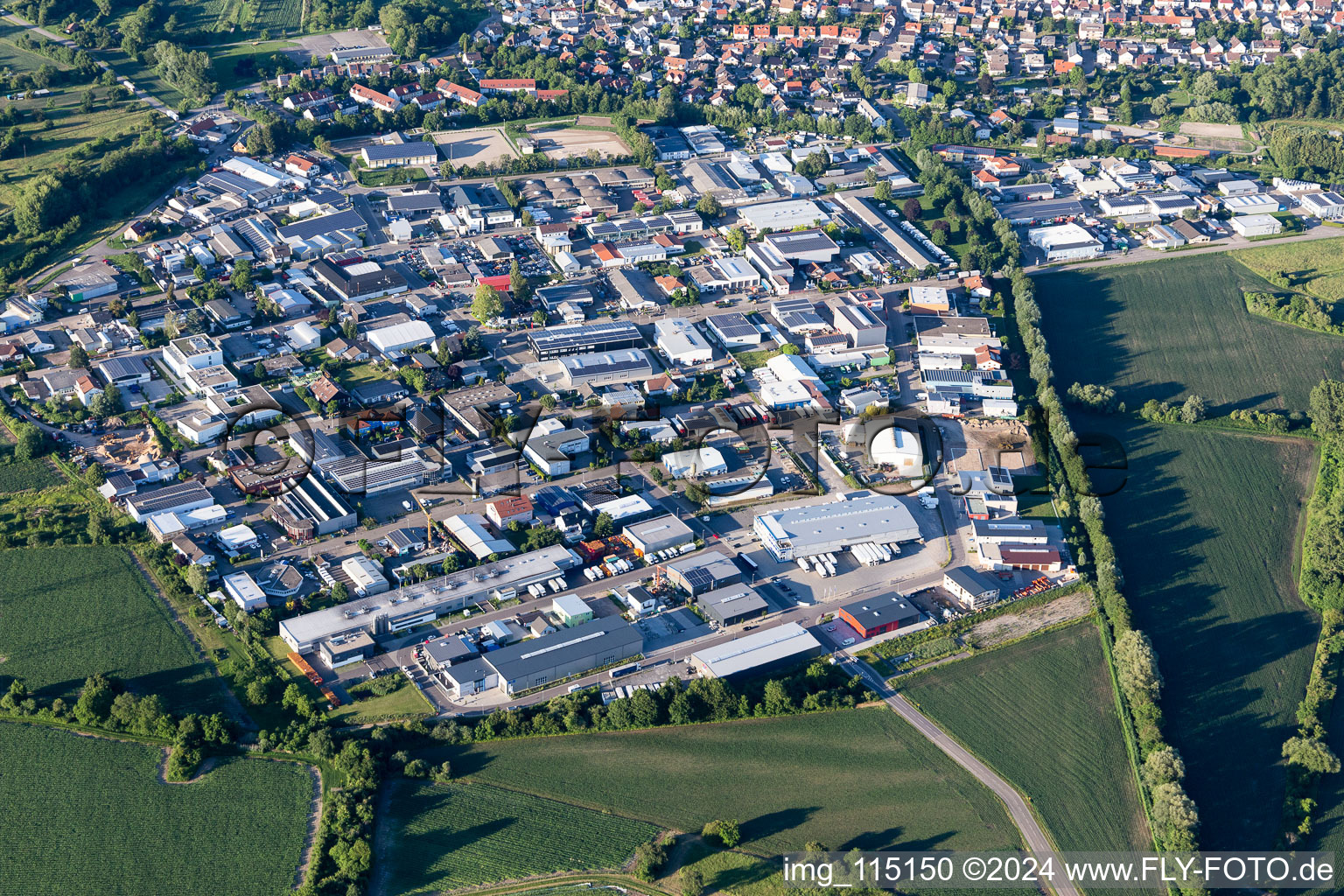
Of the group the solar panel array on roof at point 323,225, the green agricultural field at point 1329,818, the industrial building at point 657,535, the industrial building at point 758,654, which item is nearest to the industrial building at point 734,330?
the industrial building at point 657,535

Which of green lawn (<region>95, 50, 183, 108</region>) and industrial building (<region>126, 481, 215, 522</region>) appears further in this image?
green lawn (<region>95, 50, 183, 108</region>)

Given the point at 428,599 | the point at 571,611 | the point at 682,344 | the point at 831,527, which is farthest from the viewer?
the point at 682,344

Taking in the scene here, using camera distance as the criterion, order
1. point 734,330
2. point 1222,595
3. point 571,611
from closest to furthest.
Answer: point 571,611
point 1222,595
point 734,330

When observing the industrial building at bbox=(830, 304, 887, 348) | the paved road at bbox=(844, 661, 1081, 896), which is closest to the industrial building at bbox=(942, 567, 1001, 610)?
the paved road at bbox=(844, 661, 1081, 896)

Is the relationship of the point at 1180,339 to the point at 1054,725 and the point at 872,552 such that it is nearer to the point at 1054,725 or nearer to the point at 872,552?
the point at 872,552

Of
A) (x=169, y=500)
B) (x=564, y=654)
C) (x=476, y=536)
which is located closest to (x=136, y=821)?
(x=564, y=654)

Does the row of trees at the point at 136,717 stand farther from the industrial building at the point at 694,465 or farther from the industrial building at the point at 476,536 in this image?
the industrial building at the point at 694,465

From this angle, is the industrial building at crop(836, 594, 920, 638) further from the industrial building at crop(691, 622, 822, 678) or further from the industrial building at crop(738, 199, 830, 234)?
the industrial building at crop(738, 199, 830, 234)
